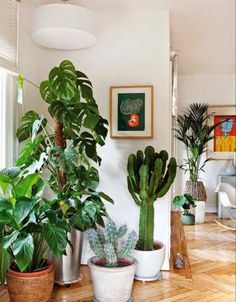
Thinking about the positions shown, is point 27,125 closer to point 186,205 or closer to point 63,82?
point 63,82

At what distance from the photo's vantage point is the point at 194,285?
2.63 metres

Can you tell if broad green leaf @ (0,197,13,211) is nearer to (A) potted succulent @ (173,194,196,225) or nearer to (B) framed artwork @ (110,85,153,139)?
(B) framed artwork @ (110,85,153,139)

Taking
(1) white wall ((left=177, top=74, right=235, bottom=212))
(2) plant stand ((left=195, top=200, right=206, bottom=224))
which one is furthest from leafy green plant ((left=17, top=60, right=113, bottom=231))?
(1) white wall ((left=177, top=74, right=235, bottom=212))

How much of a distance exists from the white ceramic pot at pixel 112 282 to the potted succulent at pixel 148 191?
396 millimetres

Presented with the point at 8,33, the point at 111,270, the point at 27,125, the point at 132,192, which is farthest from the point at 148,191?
the point at 8,33

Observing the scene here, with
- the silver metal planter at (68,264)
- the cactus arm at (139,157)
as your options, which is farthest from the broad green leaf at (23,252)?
the cactus arm at (139,157)

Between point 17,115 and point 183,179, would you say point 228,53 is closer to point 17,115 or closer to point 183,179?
point 183,179

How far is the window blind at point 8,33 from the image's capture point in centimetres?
248

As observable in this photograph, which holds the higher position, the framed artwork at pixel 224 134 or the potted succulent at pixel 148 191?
the framed artwork at pixel 224 134

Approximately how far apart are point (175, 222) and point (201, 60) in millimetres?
2225

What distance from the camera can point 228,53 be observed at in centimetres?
429

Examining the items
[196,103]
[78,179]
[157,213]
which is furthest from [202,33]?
[78,179]

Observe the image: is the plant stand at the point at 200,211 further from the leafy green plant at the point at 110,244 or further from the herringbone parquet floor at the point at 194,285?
the leafy green plant at the point at 110,244

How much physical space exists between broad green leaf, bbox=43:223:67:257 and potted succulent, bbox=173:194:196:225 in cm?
184
